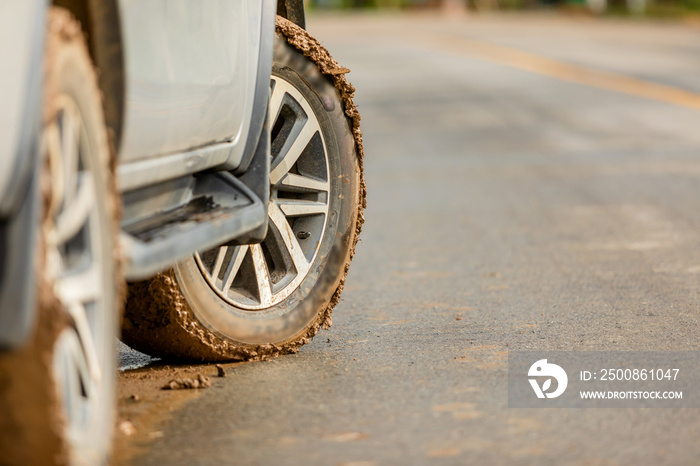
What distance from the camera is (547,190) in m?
9.48

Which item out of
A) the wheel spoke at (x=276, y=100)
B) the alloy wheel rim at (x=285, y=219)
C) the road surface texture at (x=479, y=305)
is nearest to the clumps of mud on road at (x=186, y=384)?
the road surface texture at (x=479, y=305)

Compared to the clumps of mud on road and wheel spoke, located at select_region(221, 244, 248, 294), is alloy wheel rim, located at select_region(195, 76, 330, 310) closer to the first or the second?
wheel spoke, located at select_region(221, 244, 248, 294)

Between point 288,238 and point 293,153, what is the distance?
32 cm

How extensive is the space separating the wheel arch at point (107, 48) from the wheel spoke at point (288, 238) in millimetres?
1259

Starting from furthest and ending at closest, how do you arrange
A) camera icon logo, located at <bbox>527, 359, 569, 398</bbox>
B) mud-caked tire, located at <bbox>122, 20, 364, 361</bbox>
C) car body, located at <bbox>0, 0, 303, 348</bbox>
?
mud-caked tire, located at <bbox>122, 20, 364, 361</bbox>, camera icon logo, located at <bbox>527, 359, 569, 398</bbox>, car body, located at <bbox>0, 0, 303, 348</bbox>

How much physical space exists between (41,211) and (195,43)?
1295 millimetres

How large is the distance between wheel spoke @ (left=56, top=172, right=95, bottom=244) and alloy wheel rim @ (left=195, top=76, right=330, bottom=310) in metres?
1.50

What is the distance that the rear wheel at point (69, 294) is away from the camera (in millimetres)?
2395

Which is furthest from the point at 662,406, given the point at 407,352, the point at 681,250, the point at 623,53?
the point at 623,53

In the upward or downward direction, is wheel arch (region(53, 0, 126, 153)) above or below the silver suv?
above

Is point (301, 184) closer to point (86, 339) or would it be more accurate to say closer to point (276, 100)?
point (276, 100)

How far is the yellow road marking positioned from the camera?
1706 centimetres

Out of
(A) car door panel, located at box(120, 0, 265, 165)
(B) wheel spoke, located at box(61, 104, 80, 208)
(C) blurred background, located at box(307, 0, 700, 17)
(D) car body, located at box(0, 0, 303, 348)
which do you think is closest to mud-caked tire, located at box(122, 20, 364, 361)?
(D) car body, located at box(0, 0, 303, 348)

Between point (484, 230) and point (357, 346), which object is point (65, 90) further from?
point (484, 230)
